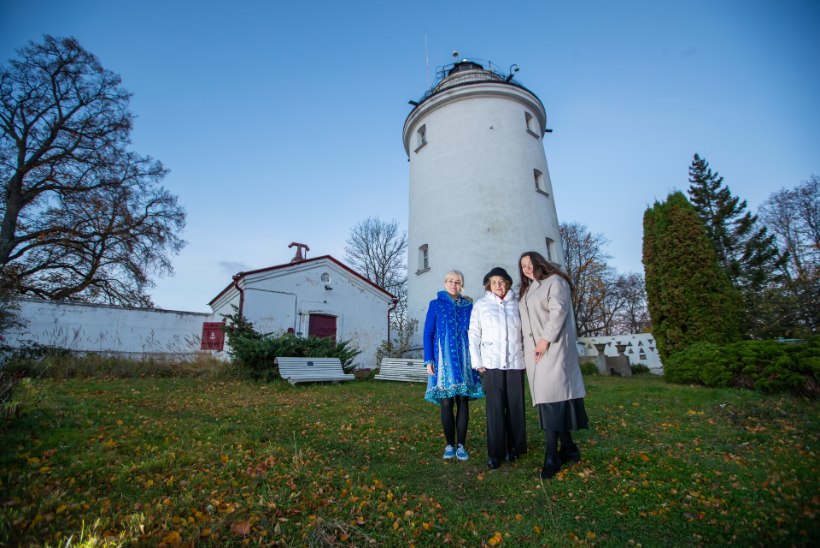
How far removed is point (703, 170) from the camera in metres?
27.4

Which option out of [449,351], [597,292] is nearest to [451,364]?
[449,351]

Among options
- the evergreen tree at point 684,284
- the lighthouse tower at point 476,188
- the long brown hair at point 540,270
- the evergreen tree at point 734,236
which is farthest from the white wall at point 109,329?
Result: the evergreen tree at point 734,236

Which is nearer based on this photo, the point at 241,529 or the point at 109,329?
the point at 241,529

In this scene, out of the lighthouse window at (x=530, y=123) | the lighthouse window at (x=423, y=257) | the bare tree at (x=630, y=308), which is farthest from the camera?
the bare tree at (x=630, y=308)

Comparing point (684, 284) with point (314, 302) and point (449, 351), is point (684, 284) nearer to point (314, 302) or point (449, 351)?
point (449, 351)

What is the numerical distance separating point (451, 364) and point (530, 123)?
15291 mm

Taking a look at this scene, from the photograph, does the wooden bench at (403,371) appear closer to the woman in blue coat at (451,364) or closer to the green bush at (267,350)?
the green bush at (267,350)

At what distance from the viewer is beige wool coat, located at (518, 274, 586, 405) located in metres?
3.49

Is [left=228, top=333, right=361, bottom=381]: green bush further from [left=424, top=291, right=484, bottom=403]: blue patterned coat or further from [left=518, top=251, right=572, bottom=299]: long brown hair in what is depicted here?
[left=518, top=251, right=572, bottom=299]: long brown hair

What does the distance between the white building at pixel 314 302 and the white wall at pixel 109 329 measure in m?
1.64

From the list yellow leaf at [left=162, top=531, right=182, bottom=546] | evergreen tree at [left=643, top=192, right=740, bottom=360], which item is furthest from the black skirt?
evergreen tree at [left=643, top=192, right=740, bottom=360]

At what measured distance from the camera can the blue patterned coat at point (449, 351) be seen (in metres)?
4.02

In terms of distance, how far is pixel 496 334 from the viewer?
3881 mm

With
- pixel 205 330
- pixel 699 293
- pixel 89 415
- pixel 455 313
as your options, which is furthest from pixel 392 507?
pixel 205 330
